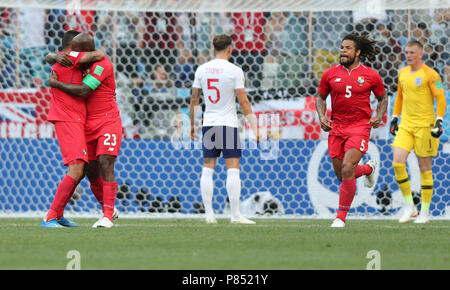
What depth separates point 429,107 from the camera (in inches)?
397

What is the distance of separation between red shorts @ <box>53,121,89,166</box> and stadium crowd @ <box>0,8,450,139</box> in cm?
341

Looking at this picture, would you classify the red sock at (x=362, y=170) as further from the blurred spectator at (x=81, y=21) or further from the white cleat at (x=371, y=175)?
the blurred spectator at (x=81, y=21)

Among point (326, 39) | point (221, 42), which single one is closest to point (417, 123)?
point (326, 39)

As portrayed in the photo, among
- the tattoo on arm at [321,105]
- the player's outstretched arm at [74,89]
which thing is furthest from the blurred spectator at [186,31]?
the player's outstretched arm at [74,89]

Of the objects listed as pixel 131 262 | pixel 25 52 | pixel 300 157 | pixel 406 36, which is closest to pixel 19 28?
pixel 25 52

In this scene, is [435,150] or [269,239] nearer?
[269,239]

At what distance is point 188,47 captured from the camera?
12391mm

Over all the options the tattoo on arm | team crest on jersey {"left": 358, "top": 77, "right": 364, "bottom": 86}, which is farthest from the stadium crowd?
team crest on jersey {"left": 358, "top": 77, "right": 364, "bottom": 86}

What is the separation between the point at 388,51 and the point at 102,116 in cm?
512

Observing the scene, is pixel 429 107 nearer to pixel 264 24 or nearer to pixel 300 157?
pixel 300 157

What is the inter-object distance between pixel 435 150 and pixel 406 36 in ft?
7.81

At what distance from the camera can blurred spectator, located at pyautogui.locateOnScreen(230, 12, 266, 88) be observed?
12.1 m

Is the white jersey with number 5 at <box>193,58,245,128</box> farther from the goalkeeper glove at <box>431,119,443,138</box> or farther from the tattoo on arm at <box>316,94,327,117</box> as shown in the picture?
the goalkeeper glove at <box>431,119,443,138</box>

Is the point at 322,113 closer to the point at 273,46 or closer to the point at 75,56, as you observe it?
the point at 75,56
